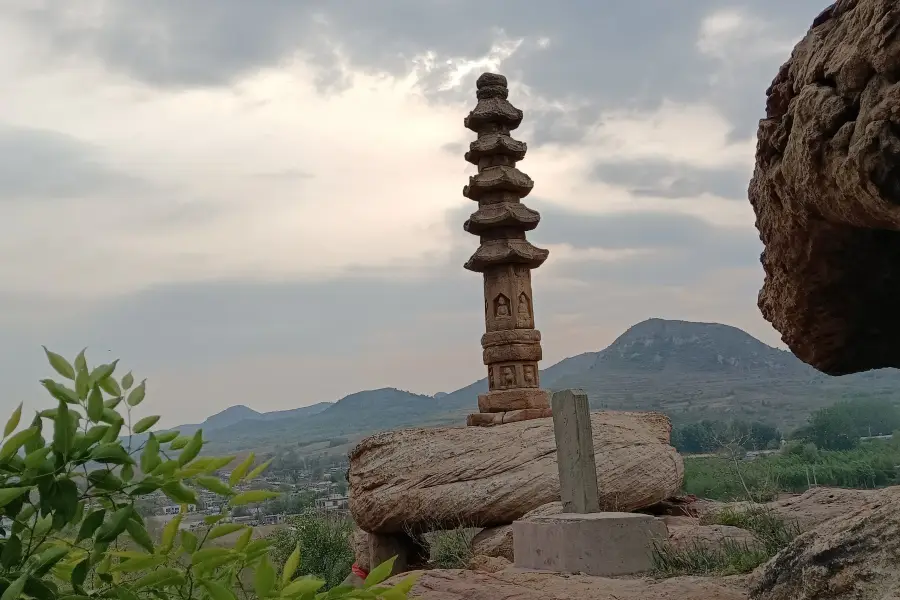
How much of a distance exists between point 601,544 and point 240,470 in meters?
6.89

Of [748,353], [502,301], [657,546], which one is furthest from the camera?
[748,353]

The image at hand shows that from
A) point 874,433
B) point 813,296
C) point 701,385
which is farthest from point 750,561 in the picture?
point 701,385

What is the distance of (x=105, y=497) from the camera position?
1.65 metres

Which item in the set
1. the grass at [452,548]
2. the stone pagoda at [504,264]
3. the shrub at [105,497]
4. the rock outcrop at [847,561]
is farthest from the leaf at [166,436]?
the stone pagoda at [504,264]

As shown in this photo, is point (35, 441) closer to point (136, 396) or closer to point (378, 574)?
point (136, 396)

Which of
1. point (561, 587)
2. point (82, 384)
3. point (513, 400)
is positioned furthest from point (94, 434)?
point (513, 400)

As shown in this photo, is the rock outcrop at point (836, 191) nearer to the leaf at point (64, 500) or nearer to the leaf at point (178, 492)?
the leaf at point (178, 492)

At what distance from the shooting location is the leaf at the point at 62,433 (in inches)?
57.7

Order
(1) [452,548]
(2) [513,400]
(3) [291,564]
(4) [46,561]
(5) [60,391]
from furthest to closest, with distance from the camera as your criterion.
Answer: (2) [513,400] < (1) [452,548] < (3) [291,564] < (5) [60,391] < (4) [46,561]

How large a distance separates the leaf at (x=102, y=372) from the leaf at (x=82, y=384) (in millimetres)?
13

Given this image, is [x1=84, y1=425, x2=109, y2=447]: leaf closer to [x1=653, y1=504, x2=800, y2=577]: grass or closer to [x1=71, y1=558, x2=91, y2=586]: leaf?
[x1=71, y1=558, x2=91, y2=586]: leaf

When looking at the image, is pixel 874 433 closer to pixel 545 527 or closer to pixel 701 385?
pixel 545 527

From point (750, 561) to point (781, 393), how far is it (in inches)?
3360

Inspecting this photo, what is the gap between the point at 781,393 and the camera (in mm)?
85500
